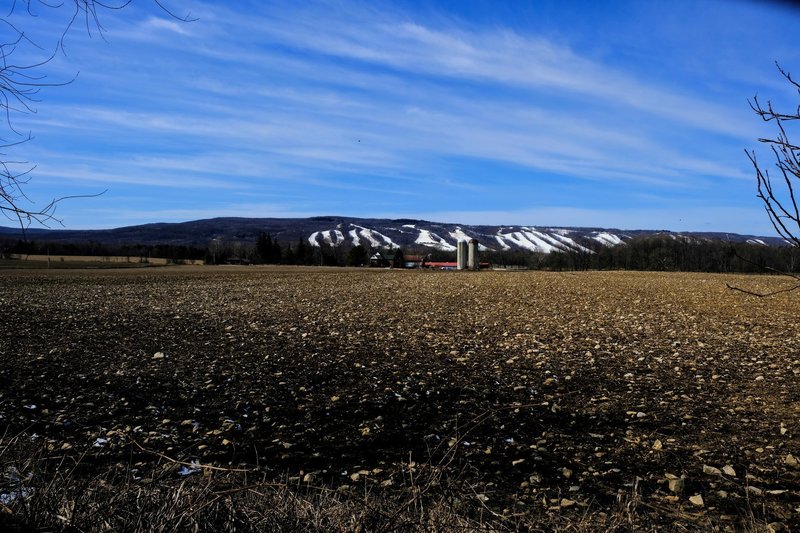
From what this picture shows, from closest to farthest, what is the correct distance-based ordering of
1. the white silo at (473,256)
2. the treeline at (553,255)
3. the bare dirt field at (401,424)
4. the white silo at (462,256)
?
1. the bare dirt field at (401,424)
2. the white silo at (473,256)
3. the white silo at (462,256)
4. the treeline at (553,255)

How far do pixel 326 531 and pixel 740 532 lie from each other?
4.45 metres

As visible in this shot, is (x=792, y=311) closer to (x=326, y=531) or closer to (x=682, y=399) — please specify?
(x=682, y=399)

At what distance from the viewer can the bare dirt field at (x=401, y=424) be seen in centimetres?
325

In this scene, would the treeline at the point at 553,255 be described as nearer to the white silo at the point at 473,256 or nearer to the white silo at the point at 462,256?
the white silo at the point at 462,256

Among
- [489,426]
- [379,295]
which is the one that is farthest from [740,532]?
[379,295]

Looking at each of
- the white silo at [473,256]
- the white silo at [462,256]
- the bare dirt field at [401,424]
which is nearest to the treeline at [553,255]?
the white silo at [462,256]

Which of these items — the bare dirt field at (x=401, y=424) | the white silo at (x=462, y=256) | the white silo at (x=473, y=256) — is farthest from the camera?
the white silo at (x=462, y=256)

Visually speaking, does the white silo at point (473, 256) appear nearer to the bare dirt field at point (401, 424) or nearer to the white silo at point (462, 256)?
the white silo at point (462, 256)

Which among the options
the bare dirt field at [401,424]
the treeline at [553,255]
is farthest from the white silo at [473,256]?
the bare dirt field at [401,424]

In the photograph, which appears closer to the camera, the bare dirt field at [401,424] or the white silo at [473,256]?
the bare dirt field at [401,424]

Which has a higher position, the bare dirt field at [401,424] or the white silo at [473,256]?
the white silo at [473,256]

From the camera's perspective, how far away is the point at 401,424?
8.65 metres

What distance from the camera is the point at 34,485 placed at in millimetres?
3094

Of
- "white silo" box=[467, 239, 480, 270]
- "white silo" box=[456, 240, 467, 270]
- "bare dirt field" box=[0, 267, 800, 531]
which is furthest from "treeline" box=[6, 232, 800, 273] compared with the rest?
"bare dirt field" box=[0, 267, 800, 531]
